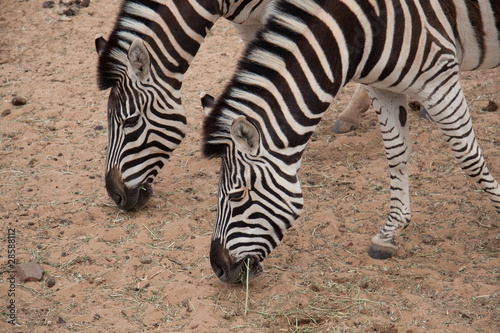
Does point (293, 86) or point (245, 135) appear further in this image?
point (293, 86)

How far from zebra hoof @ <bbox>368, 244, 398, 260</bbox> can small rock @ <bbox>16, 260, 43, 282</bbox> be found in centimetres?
309

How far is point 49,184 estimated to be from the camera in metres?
6.48

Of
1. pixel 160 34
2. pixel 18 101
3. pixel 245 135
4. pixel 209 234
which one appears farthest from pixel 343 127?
pixel 18 101

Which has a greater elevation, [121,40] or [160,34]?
[160,34]

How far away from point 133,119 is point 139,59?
24.1 inches

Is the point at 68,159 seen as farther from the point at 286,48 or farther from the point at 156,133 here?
the point at 286,48

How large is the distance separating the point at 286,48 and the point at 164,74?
1.96m

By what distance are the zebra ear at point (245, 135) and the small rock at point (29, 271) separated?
2.32 m

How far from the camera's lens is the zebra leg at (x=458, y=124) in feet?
14.7

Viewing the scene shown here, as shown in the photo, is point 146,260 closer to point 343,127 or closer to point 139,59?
point 139,59

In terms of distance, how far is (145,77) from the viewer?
Result: 5473 millimetres

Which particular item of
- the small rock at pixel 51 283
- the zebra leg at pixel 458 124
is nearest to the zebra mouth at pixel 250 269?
the small rock at pixel 51 283

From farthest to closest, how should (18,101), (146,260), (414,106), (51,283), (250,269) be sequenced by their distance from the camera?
(18,101)
(414,106)
(146,260)
(51,283)
(250,269)

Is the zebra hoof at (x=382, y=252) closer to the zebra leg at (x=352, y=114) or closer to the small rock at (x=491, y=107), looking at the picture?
the zebra leg at (x=352, y=114)
